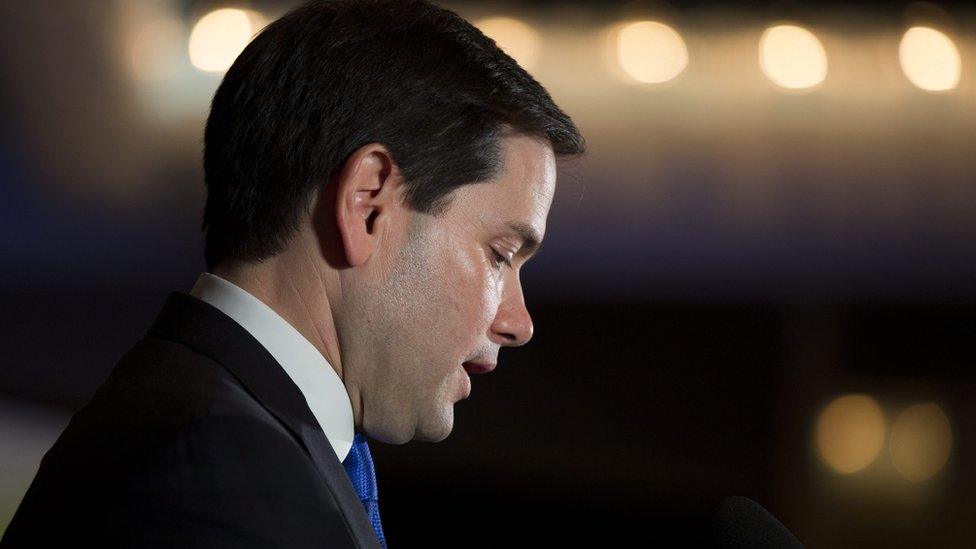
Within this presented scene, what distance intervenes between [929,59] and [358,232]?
2967 mm

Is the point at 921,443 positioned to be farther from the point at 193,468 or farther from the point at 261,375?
the point at 193,468

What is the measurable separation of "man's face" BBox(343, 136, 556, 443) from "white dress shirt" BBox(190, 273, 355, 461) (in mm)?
21

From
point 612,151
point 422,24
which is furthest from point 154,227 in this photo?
point 422,24

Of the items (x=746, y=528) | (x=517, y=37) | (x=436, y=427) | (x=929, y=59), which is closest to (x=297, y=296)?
(x=436, y=427)

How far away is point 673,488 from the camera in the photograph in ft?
13.1

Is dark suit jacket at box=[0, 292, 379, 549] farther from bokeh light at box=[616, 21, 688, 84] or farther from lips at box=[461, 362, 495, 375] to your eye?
bokeh light at box=[616, 21, 688, 84]

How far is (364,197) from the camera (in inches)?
30.2

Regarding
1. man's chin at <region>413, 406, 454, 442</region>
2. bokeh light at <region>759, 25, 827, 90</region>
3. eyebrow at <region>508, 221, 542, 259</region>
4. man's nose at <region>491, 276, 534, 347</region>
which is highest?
bokeh light at <region>759, 25, 827, 90</region>

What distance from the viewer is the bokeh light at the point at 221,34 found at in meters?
2.88

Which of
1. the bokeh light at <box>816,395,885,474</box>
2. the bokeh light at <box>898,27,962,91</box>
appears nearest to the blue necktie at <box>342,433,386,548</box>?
the bokeh light at <box>898,27,962,91</box>

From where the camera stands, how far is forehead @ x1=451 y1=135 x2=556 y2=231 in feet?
2.63

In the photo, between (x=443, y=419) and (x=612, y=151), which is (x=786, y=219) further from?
(x=443, y=419)

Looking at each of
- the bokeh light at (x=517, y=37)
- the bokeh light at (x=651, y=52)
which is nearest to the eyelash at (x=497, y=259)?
the bokeh light at (x=517, y=37)

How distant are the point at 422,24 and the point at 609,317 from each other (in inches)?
115
